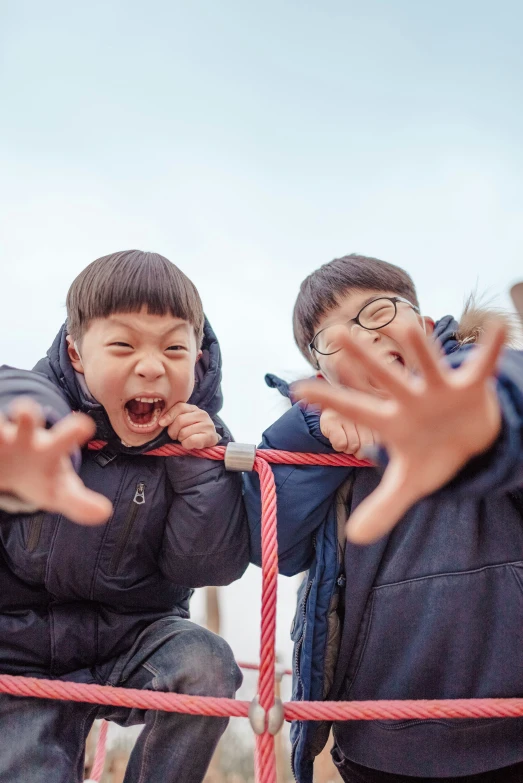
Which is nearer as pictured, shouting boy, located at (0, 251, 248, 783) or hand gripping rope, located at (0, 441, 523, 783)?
hand gripping rope, located at (0, 441, 523, 783)

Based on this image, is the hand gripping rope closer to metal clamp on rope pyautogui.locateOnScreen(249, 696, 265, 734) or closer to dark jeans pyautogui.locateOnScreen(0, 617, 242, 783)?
metal clamp on rope pyautogui.locateOnScreen(249, 696, 265, 734)

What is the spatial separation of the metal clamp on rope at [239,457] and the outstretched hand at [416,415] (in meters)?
0.48

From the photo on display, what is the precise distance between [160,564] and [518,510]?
62 cm

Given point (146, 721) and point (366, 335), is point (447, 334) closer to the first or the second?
point (366, 335)

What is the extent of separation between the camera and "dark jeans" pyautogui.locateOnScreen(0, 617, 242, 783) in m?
0.97

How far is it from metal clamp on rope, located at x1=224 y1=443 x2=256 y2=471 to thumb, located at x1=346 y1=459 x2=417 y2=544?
19.0 inches

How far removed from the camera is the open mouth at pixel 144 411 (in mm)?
1087

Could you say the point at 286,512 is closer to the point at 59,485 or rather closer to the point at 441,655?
the point at 441,655

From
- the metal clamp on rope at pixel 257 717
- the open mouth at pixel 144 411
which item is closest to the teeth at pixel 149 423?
the open mouth at pixel 144 411

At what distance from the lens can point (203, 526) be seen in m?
1.08

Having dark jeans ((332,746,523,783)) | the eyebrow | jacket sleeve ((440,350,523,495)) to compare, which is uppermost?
the eyebrow


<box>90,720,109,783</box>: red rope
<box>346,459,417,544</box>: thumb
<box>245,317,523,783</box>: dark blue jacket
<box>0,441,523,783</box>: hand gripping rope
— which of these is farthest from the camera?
<box>90,720,109,783</box>: red rope

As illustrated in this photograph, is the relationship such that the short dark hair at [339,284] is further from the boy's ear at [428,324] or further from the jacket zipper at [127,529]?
the jacket zipper at [127,529]

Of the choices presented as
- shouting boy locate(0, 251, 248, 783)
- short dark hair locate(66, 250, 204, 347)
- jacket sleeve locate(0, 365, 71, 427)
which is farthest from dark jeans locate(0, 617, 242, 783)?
short dark hair locate(66, 250, 204, 347)
